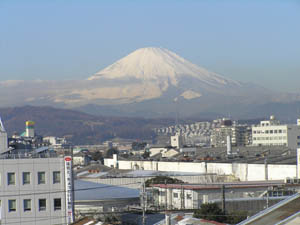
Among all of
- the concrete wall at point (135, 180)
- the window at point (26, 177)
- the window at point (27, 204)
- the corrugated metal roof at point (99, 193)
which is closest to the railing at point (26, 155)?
the window at point (26, 177)

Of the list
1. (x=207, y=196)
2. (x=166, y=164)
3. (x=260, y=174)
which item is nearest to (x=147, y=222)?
(x=207, y=196)

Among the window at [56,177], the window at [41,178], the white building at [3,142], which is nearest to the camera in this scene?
the window at [41,178]

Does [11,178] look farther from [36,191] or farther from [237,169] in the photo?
[237,169]

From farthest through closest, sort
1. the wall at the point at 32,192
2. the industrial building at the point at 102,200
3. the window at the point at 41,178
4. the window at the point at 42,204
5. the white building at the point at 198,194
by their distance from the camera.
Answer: the white building at the point at 198,194, the industrial building at the point at 102,200, the window at the point at 41,178, the window at the point at 42,204, the wall at the point at 32,192

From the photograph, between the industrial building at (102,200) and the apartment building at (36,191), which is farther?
the industrial building at (102,200)

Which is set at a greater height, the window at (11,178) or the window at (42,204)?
the window at (11,178)

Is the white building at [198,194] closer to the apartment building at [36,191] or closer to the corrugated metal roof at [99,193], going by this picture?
the corrugated metal roof at [99,193]

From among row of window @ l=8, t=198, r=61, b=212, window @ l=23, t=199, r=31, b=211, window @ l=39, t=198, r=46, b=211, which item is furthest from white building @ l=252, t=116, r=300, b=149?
window @ l=23, t=199, r=31, b=211
